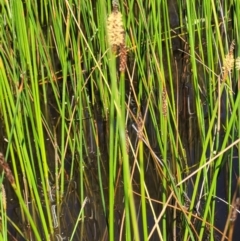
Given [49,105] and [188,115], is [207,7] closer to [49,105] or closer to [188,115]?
[188,115]

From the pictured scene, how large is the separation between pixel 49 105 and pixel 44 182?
Result: 2.89 ft

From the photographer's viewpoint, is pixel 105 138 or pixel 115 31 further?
pixel 105 138

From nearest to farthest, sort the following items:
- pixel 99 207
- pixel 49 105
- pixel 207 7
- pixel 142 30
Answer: pixel 207 7, pixel 99 207, pixel 142 30, pixel 49 105

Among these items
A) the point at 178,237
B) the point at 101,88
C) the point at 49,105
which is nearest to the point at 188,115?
the point at 101,88

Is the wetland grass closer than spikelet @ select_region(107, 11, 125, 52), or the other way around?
spikelet @ select_region(107, 11, 125, 52)

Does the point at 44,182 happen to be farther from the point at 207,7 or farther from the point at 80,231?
the point at 207,7

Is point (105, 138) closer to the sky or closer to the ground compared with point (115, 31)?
closer to the ground

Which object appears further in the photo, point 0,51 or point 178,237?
point 0,51

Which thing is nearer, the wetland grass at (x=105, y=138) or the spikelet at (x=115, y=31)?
the spikelet at (x=115, y=31)

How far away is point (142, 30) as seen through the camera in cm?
193

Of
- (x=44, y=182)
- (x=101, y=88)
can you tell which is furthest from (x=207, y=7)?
(x=44, y=182)

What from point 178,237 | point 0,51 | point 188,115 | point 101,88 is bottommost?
point 178,237

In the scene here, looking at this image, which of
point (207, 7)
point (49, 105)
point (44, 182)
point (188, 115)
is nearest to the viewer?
point (44, 182)

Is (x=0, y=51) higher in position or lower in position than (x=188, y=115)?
higher
